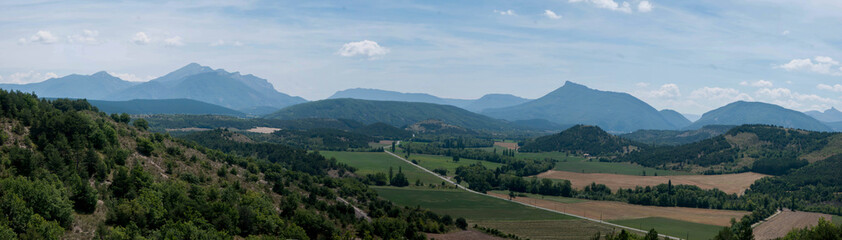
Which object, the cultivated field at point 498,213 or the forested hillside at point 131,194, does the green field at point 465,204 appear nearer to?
the cultivated field at point 498,213

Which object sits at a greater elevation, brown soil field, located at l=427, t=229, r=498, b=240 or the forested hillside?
the forested hillside

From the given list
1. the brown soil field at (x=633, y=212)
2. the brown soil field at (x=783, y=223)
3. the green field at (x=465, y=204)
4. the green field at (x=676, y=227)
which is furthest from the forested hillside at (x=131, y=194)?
the brown soil field at (x=783, y=223)

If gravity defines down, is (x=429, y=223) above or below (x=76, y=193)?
below

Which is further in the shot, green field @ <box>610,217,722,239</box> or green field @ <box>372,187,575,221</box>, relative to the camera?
green field @ <box>372,187,575,221</box>

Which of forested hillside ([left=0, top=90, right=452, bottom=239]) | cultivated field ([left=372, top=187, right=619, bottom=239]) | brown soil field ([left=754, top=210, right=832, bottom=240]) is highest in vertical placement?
forested hillside ([left=0, top=90, right=452, bottom=239])

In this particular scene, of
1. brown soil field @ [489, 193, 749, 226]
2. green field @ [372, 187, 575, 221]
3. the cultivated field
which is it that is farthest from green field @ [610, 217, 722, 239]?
green field @ [372, 187, 575, 221]

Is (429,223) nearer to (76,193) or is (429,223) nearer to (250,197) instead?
(250,197)

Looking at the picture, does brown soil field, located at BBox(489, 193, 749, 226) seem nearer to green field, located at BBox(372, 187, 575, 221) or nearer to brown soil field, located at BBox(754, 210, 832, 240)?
brown soil field, located at BBox(754, 210, 832, 240)

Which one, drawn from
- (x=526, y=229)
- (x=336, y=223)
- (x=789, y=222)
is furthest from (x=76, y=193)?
(x=789, y=222)
